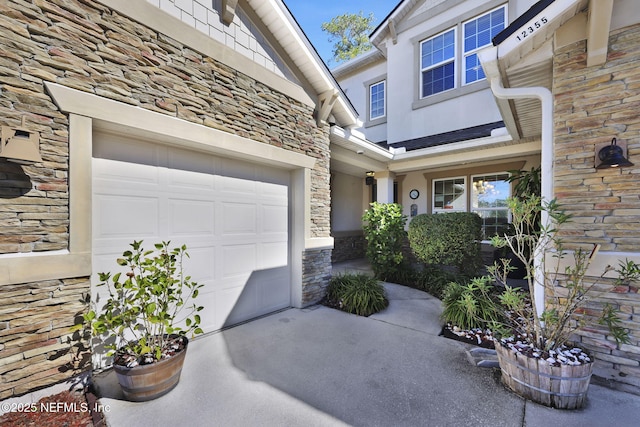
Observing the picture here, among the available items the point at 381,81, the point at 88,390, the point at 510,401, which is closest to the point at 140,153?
the point at 88,390

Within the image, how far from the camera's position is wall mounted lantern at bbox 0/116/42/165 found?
220 cm

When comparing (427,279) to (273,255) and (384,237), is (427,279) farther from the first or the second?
(273,255)

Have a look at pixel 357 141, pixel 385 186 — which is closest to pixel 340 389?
pixel 357 141

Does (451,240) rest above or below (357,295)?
above

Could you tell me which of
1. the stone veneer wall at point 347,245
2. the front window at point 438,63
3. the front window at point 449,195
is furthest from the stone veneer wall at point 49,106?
the front window at point 438,63

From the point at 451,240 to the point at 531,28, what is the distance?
3.84 metres

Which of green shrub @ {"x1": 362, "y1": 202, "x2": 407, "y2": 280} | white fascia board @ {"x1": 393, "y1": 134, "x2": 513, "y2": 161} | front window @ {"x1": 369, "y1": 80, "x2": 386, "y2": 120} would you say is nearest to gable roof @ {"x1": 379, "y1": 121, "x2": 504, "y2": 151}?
white fascia board @ {"x1": 393, "y1": 134, "x2": 513, "y2": 161}

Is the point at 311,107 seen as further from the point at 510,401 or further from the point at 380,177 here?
the point at 510,401

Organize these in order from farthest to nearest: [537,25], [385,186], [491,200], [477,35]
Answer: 1. [385,186]
2. [477,35]
3. [491,200]
4. [537,25]

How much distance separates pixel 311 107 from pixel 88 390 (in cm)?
493

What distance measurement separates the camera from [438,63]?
8625 mm

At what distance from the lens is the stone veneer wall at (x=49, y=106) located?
7.66 feet

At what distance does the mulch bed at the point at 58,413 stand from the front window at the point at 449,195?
852cm

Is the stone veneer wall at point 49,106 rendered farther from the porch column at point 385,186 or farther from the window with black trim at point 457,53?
the window with black trim at point 457,53
